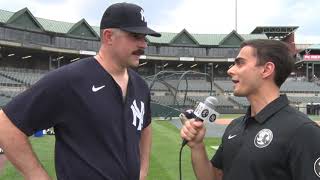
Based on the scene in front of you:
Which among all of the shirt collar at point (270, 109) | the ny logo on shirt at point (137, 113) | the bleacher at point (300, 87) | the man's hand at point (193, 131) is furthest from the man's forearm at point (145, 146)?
the bleacher at point (300, 87)

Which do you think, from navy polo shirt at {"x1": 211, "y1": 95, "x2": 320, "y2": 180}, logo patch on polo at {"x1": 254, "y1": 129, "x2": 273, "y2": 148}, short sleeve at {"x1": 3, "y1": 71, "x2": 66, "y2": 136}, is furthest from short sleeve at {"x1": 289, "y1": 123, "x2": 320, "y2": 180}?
short sleeve at {"x1": 3, "y1": 71, "x2": 66, "y2": 136}

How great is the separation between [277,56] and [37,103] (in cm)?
149

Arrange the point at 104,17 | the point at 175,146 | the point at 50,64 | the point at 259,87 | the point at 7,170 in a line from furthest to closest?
1. the point at 50,64
2. the point at 175,146
3. the point at 7,170
4. the point at 104,17
5. the point at 259,87

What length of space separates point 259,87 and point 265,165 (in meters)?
0.57

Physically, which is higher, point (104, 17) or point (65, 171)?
point (104, 17)

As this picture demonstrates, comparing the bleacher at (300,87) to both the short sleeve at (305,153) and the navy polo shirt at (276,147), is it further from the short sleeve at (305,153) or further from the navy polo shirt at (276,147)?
the short sleeve at (305,153)

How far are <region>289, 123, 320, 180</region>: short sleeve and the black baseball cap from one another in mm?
1218

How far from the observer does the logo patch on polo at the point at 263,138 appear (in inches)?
111

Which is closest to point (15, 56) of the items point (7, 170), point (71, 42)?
point (71, 42)

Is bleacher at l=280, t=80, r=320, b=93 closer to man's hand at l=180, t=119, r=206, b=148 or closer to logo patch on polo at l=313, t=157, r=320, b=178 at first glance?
man's hand at l=180, t=119, r=206, b=148

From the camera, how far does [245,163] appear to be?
9.52ft

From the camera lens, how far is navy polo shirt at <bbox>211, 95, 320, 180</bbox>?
269 centimetres

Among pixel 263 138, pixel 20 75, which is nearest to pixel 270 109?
pixel 263 138

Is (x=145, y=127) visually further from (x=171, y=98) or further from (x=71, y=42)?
(x=71, y=42)
